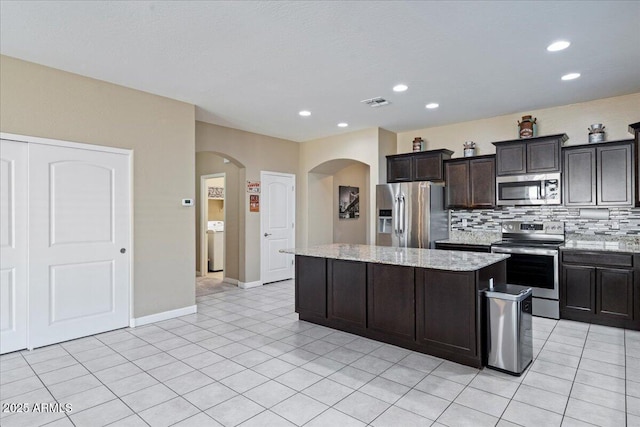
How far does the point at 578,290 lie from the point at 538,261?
528mm

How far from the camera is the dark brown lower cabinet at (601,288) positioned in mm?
3980

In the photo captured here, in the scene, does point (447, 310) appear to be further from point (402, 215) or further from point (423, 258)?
point (402, 215)

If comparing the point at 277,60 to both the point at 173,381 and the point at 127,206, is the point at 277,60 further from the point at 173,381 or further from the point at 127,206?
the point at 173,381

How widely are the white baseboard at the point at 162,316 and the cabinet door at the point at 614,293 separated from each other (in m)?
5.11

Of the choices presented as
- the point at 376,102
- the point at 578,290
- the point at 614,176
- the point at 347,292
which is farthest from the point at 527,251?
the point at 376,102

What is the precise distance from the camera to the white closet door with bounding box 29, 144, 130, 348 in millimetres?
3559

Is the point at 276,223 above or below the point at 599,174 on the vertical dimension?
below

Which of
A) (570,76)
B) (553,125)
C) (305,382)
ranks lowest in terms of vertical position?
(305,382)

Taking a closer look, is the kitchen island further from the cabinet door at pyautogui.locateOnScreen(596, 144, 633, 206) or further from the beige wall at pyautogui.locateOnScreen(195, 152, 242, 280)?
the beige wall at pyautogui.locateOnScreen(195, 152, 242, 280)

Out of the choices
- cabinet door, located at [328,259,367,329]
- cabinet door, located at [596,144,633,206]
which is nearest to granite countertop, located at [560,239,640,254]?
cabinet door, located at [596,144,633,206]

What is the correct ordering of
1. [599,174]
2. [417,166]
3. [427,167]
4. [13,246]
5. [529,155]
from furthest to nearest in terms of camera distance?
[417,166], [427,167], [529,155], [599,174], [13,246]

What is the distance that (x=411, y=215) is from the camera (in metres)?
5.61

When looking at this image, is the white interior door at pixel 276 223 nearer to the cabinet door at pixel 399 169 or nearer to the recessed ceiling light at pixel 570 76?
the cabinet door at pixel 399 169

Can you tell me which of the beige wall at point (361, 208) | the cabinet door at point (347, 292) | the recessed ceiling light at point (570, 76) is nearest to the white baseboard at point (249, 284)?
the beige wall at point (361, 208)
